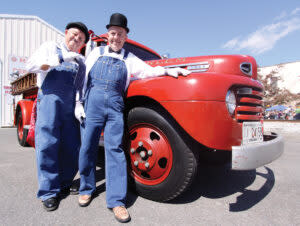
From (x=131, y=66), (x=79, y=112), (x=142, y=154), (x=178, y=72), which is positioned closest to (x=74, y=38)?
(x=131, y=66)

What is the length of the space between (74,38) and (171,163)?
60.2 inches

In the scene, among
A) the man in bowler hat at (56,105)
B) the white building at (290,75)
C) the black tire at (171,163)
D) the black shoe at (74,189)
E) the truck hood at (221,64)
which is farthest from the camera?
the white building at (290,75)

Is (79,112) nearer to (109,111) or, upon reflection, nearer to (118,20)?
(109,111)

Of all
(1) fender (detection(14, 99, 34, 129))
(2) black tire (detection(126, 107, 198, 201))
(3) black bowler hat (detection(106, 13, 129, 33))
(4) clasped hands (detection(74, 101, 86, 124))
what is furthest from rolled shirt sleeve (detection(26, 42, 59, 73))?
(1) fender (detection(14, 99, 34, 129))

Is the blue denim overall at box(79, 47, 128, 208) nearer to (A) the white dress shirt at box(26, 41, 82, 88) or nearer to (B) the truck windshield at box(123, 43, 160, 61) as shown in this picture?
(A) the white dress shirt at box(26, 41, 82, 88)

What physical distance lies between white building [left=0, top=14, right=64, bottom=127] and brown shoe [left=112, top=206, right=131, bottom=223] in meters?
14.6

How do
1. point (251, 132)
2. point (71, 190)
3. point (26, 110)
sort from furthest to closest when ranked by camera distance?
point (26, 110) → point (71, 190) → point (251, 132)

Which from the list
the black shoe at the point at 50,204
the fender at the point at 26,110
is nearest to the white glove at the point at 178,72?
the black shoe at the point at 50,204

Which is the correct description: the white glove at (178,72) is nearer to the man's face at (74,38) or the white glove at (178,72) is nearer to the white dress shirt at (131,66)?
the white dress shirt at (131,66)

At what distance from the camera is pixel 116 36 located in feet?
6.34

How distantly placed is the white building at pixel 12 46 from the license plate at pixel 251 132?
15160 millimetres

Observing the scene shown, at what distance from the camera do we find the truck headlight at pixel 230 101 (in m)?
1.70

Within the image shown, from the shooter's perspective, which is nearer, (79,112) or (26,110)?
(79,112)

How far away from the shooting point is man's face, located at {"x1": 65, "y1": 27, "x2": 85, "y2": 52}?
2.00m
